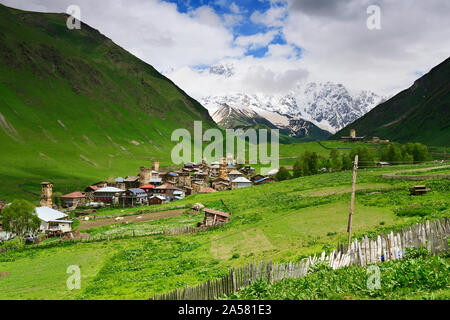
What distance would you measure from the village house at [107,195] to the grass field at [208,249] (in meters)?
67.2

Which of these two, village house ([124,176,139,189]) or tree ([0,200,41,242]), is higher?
village house ([124,176,139,189])

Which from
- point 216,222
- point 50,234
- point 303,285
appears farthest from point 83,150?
point 303,285

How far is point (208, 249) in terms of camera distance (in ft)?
115

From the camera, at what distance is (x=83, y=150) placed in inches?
7712

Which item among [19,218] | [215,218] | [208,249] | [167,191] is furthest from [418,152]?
[19,218]

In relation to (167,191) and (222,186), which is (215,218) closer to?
(167,191)

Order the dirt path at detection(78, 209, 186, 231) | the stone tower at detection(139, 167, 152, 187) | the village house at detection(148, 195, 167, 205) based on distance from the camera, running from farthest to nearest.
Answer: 1. the stone tower at detection(139, 167, 152, 187)
2. the village house at detection(148, 195, 167, 205)
3. the dirt path at detection(78, 209, 186, 231)

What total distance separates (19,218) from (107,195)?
188ft

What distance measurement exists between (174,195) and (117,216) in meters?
40.0

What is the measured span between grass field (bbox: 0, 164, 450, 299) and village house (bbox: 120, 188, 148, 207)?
6402 cm

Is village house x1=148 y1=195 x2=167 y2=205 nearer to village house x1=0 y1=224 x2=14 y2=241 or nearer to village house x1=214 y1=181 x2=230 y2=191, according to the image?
village house x1=214 y1=181 x2=230 y2=191

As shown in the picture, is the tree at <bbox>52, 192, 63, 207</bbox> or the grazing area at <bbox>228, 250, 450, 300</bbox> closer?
the grazing area at <bbox>228, 250, 450, 300</bbox>

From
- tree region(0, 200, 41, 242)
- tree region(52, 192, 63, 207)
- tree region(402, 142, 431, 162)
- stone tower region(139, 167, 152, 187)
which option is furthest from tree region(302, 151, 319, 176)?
tree region(52, 192, 63, 207)

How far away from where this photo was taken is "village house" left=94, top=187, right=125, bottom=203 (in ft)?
379
